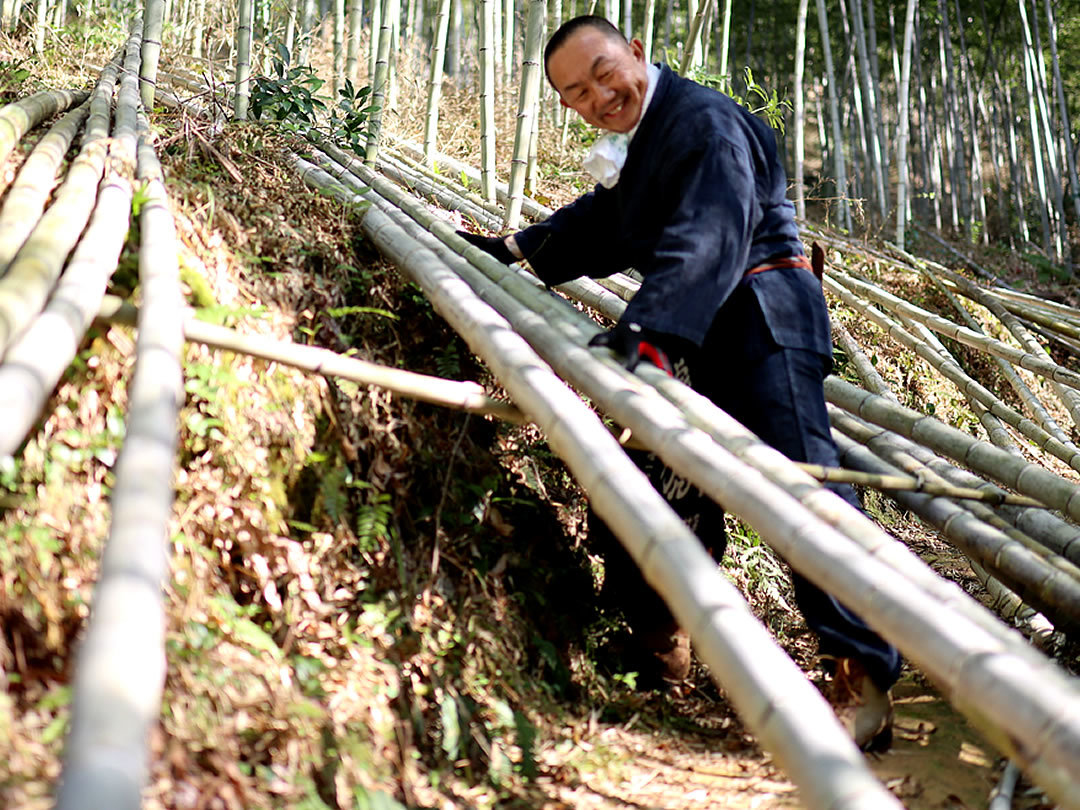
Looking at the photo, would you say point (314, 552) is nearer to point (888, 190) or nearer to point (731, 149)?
point (731, 149)

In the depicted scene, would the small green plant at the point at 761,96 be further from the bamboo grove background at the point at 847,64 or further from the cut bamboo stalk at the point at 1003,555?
the cut bamboo stalk at the point at 1003,555

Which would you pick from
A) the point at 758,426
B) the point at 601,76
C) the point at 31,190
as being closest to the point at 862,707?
the point at 758,426

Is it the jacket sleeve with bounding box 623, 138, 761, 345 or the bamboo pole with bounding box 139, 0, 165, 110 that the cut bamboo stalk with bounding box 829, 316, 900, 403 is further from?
the bamboo pole with bounding box 139, 0, 165, 110

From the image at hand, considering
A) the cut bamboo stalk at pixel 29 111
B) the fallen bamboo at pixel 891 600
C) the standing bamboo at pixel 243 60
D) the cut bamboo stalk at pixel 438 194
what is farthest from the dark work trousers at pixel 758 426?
the standing bamboo at pixel 243 60

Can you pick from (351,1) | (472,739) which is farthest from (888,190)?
(472,739)

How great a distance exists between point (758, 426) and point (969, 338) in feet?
4.74

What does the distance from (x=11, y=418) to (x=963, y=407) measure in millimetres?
4339

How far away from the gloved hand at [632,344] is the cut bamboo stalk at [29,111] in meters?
1.45

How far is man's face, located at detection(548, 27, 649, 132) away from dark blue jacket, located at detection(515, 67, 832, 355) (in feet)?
0.17

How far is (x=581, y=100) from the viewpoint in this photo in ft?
6.82

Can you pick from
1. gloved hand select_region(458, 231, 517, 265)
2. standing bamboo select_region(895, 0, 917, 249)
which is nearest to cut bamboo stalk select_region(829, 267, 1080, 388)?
gloved hand select_region(458, 231, 517, 265)

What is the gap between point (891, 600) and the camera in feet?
3.83

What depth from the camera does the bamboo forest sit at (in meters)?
1.12

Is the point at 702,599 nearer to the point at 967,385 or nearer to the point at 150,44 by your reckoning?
the point at 967,385
